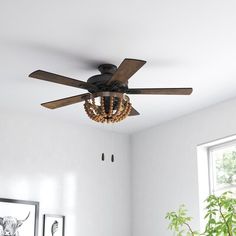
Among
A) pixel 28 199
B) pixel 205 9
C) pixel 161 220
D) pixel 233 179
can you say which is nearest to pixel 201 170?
pixel 233 179

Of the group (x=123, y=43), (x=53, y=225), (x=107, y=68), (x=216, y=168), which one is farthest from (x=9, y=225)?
(x=123, y=43)

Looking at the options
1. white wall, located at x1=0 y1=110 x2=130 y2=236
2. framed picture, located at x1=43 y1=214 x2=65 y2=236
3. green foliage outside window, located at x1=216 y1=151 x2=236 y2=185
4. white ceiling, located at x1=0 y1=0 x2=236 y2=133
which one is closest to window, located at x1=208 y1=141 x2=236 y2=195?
green foliage outside window, located at x1=216 y1=151 x2=236 y2=185

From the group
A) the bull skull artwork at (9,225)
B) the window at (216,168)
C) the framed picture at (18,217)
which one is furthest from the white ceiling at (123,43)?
the bull skull artwork at (9,225)

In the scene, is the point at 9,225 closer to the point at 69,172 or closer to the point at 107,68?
the point at 69,172

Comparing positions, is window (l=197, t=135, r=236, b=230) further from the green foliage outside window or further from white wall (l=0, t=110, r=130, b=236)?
white wall (l=0, t=110, r=130, b=236)

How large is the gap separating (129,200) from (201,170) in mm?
912

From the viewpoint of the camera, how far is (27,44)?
3209 millimetres

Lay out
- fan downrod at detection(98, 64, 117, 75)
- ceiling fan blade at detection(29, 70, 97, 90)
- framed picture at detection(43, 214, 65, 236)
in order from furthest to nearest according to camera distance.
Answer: framed picture at detection(43, 214, 65, 236), fan downrod at detection(98, 64, 117, 75), ceiling fan blade at detection(29, 70, 97, 90)

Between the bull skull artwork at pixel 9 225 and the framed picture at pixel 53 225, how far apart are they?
229 mm

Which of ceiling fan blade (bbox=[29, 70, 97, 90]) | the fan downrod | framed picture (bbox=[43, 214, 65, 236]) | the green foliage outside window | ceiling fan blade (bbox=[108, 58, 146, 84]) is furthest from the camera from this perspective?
framed picture (bbox=[43, 214, 65, 236])

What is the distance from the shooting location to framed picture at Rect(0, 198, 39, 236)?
4.17m

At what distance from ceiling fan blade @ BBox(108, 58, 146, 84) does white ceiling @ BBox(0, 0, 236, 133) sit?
26 centimetres

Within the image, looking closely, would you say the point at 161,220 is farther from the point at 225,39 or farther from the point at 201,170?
the point at 225,39

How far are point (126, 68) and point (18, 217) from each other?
1937mm
